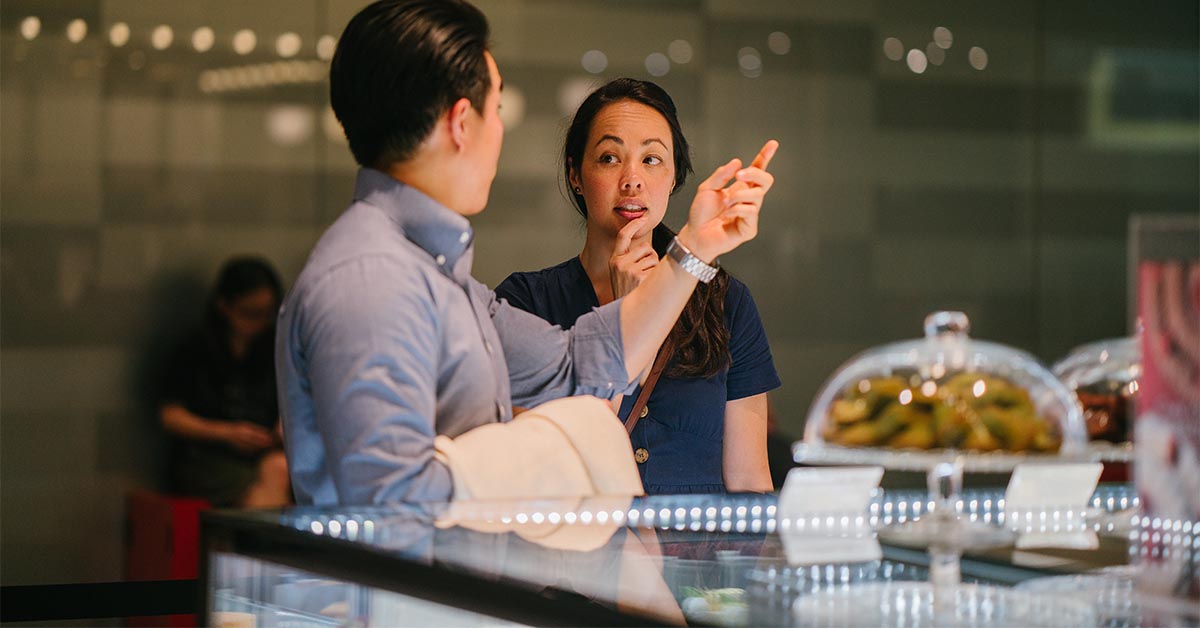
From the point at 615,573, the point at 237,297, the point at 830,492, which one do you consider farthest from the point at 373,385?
the point at 237,297

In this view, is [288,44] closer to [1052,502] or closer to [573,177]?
[573,177]

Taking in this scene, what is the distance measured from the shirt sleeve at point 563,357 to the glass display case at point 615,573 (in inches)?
13.0

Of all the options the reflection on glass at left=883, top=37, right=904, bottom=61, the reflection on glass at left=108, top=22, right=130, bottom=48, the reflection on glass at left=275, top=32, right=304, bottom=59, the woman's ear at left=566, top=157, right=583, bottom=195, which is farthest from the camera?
the reflection on glass at left=883, top=37, right=904, bottom=61

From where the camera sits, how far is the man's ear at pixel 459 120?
181 cm

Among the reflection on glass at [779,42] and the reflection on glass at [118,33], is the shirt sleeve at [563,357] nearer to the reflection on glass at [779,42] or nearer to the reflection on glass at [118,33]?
the reflection on glass at [118,33]

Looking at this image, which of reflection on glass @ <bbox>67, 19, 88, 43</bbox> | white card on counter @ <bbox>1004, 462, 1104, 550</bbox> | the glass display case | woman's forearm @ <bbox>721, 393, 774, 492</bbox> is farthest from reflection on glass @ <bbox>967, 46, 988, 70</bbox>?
the glass display case

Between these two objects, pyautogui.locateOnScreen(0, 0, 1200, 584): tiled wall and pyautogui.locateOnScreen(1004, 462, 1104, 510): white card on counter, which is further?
pyautogui.locateOnScreen(0, 0, 1200, 584): tiled wall

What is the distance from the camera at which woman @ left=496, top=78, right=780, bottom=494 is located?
2.55 metres

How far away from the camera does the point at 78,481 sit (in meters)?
5.89

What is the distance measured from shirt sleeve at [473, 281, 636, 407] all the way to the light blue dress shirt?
142 millimetres

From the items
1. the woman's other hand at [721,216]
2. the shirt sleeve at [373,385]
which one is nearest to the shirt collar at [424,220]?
the shirt sleeve at [373,385]

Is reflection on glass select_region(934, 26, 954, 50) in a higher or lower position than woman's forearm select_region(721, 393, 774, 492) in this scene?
Answer: higher

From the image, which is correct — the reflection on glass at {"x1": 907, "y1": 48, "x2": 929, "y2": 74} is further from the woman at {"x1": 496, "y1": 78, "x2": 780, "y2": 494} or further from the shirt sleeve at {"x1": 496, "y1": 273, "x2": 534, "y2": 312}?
the shirt sleeve at {"x1": 496, "y1": 273, "x2": 534, "y2": 312}

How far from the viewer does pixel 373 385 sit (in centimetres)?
160
